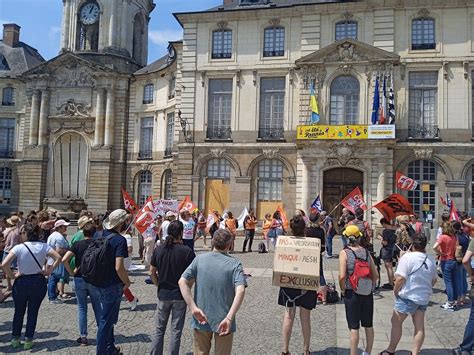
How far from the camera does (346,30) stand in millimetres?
25406

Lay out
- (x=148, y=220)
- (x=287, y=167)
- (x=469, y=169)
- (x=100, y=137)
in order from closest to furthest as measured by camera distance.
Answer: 1. (x=148, y=220)
2. (x=469, y=169)
3. (x=287, y=167)
4. (x=100, y=137)

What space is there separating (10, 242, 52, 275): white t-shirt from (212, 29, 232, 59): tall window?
71.1ft

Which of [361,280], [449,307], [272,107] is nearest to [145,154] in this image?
[272,107]

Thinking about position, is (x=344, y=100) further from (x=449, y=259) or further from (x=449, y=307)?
(x=449, y=307)

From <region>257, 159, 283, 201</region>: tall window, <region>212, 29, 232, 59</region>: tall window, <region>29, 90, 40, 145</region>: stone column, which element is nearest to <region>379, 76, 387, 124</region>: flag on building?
<region>257, 159, 283, 201</region>: tall window

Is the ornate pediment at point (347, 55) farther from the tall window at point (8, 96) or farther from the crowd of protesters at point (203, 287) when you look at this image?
the tall window at point (8, 96)

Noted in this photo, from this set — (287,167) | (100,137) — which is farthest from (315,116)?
(100,137)

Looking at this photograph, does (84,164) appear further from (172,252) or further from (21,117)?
(172,252)

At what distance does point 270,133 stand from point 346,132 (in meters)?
4.30

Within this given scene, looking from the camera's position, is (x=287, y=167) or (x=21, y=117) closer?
(x=287, y=167)

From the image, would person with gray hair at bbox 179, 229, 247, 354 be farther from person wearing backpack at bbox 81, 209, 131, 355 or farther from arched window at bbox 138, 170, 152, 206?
arched window at bbox 138, 170, 152, 206

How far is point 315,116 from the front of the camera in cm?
2459

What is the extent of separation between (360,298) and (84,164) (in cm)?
3361

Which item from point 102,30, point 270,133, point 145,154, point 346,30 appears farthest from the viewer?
point 102,30
